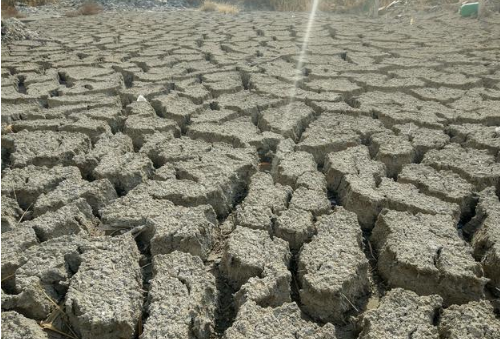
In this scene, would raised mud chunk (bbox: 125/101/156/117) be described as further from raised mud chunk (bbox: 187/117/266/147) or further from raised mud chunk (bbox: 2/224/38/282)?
raised mud chunk (bbox: 2/224/38/282)

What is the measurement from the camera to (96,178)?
6.54 ft

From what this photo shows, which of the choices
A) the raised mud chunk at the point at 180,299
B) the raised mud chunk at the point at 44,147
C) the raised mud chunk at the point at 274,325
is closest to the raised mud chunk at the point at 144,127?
the raised mud chunk at the point at 44,147

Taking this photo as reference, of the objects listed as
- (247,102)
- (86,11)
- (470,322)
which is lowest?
(470,322)

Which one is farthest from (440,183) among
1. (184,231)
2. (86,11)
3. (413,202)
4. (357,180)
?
(86,11)

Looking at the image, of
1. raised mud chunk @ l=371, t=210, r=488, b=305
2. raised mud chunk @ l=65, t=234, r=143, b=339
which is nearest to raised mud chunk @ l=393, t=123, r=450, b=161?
raised mud chunk @ l=371, t=210, r=488, b=305

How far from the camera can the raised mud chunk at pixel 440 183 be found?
1.80 metres

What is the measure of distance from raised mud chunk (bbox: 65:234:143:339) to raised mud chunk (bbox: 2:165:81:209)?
0.50 m

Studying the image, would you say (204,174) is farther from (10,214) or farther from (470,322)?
(470,322)

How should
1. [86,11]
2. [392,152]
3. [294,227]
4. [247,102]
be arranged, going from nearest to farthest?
[294,227]
[392,152]
[247,102]
[86,11]

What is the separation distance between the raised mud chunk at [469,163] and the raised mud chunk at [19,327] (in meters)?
1.67

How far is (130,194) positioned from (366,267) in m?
0.93

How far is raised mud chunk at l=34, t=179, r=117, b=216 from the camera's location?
1744 millimetres

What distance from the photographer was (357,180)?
1923 millimetres

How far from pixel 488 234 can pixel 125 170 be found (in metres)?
1.41
